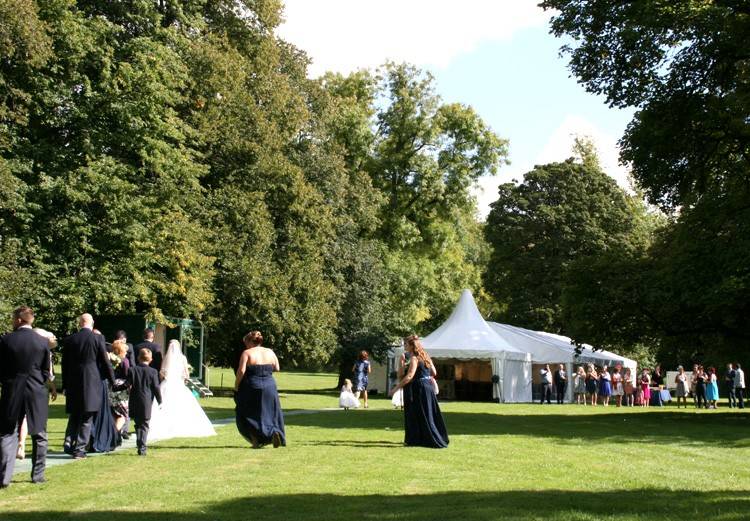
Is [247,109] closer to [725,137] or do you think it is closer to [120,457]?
[725,137]

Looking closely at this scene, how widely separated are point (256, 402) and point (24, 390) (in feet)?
15.6

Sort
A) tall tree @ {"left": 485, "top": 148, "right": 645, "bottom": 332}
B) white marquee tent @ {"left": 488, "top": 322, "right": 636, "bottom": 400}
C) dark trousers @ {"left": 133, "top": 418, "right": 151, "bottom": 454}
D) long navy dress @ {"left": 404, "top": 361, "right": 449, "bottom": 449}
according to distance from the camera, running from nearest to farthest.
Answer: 1. dark trousers @ {"left": 133, "top": 418, "right": 151, "bottom": 454}
2. long navy dress @ {"left": 404, "top": 361, "right": 449, "bottom": 449}
3. white marquee tent @ {"left": 488, "top": 322, "right": 636, "bottom": 400}
4. tall tree @ {"left": 485, "top": 148, "right": 645, "bottom": 332}

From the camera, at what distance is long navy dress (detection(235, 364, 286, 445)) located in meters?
14.1

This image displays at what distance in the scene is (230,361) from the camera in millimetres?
38906

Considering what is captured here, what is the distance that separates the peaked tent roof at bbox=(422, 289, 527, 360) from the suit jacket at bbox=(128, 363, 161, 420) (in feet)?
82.8

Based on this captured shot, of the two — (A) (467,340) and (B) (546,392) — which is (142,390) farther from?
(B) (546,392)

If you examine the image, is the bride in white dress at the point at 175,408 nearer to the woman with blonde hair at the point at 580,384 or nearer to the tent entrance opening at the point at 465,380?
the tent entrance opening at the point at 465,380

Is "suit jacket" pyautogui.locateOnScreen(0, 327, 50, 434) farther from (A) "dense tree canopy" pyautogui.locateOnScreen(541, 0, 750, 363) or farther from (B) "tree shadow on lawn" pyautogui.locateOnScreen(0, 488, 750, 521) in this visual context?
(A) "dense tree canopy" pyautogui.locateOnScreen(541, 0, 750, 363)

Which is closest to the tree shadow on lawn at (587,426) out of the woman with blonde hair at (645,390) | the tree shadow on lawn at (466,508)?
the tree shadow on lawn at (466,508)

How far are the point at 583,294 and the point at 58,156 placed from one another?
15.5 meters

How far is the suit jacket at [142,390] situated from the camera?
13.4 m

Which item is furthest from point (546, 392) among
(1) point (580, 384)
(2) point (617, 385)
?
(2) point (617, 385)

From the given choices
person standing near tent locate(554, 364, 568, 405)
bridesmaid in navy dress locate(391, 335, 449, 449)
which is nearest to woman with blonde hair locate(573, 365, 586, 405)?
person standing near tent locate(554, 364, 568, 405)

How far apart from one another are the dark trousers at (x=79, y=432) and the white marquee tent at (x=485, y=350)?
2658cm
